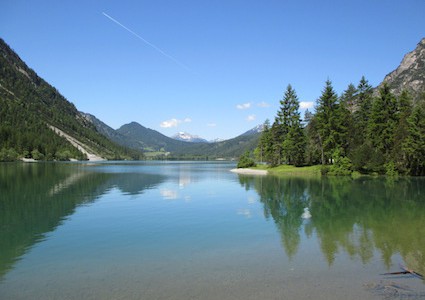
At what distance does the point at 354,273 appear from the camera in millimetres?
14789

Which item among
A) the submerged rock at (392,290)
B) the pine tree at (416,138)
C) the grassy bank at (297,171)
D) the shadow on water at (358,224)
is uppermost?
the pine tree at (416,138)

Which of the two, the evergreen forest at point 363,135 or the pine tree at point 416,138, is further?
the evergreen forest at point 363,135

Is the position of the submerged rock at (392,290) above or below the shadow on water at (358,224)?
above

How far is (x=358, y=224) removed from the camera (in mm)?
26641

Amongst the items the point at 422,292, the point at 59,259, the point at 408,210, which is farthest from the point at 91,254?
the point at 408,210

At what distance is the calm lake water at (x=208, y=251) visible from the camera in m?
12.9

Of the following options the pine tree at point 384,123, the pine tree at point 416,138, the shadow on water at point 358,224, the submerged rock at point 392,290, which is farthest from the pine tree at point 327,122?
the submerged rock at point 392,290

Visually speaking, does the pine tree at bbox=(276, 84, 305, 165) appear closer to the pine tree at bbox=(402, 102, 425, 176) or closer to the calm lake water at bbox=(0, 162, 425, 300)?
the pine tree at bbox=(402, 102, 425, 176)

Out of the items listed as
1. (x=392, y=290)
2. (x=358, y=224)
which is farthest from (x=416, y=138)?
(x=392, y=290)

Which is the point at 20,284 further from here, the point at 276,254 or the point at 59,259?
the point at 276,254

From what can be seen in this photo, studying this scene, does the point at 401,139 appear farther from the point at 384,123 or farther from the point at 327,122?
the point at 327,122

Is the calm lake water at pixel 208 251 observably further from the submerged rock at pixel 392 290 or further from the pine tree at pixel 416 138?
the pine tree at pixel 416 138

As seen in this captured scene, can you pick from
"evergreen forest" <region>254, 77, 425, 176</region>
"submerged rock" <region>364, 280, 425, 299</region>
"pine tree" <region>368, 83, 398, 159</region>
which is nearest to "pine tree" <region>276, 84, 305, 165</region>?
"evergreen forest" <region>254, 77, 425, 176</region>

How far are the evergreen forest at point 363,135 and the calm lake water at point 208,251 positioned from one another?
47.7m
